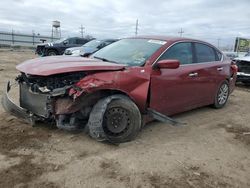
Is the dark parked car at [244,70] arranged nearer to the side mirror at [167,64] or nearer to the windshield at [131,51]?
the windshield at [131,51]

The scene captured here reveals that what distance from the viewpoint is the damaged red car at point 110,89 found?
452 centimetres

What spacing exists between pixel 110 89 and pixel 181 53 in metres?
1.85

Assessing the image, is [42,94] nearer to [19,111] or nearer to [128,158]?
[19,111]

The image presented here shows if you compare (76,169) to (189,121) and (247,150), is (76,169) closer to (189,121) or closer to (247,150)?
(247,150)

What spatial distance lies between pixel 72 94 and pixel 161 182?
166 centimetres

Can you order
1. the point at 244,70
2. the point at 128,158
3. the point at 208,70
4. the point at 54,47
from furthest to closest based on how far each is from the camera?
the point at 54,47 → the point at 244,70 → the point at 208,70 → the point at 128,158

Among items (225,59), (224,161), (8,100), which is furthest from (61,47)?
(224,161)

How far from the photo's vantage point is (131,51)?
562 centimetres

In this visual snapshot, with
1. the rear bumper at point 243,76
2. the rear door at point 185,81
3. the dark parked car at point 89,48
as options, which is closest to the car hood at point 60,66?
the rear door at point 185,81

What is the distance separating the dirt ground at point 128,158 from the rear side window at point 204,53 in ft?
4.71

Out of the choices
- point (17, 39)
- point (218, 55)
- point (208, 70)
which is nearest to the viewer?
point (208, 70)

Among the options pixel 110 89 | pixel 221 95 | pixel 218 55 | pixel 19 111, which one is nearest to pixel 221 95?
pixel 221 95

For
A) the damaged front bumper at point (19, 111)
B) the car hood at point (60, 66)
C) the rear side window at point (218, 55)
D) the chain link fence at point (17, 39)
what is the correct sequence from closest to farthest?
the car hood at point (60, 66), the damaged front bumper at point (19, 111), the rear side window at point (218, 55), the chain link fence at point (17, 39)

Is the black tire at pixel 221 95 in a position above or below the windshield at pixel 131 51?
below
